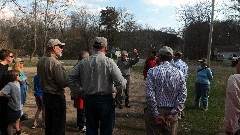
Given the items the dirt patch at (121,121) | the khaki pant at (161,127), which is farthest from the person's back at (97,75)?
the dirt patch at (121,121)

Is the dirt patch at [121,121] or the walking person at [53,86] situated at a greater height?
the walking person at [53,86]

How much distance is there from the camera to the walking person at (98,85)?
209 inches

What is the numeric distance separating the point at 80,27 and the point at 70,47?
598 cm

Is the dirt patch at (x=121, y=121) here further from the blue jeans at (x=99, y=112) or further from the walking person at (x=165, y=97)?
the walking person at (x=165, y=97)

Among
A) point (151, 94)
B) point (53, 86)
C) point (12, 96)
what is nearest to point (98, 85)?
point (151, 94)

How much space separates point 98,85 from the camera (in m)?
5.28

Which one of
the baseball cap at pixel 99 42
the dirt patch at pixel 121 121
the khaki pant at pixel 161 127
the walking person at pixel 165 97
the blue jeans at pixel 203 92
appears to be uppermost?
the baseball cap at pixel 99 42

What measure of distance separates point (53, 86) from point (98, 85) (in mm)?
1001

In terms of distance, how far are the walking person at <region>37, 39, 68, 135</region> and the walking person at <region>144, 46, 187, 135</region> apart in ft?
5.38

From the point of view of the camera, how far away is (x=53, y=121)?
19.5 ft

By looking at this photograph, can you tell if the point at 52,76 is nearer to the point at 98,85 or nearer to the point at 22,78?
the point at 98,85

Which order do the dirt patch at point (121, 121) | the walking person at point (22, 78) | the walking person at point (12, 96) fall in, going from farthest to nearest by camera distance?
1. the dirt patch at point (121, 121)
2. the walking person at point (22, 78)
3. the walking person at point (12, 96)

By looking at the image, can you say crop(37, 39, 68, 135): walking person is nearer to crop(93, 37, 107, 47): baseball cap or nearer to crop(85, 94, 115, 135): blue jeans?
crop(85, 94, 115, 135): blue jeans

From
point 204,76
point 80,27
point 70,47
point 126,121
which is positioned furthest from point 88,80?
point 80,27
